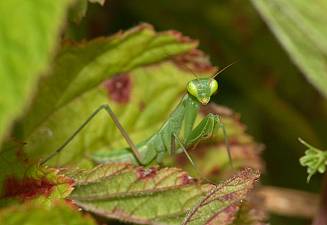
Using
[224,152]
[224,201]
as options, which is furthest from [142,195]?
[224,152]

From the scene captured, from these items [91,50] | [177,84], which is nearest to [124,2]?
[177,84]

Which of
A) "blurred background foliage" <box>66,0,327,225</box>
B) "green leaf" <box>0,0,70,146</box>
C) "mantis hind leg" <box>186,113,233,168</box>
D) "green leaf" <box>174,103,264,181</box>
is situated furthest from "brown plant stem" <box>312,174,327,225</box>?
"green leaf" <box>0,0,70,146</box>

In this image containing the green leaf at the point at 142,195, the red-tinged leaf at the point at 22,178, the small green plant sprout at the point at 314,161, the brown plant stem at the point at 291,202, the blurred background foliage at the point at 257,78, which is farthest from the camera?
the blurred background foliage at the point at 257,78

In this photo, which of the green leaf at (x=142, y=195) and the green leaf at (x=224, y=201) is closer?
the green leaf at (x=224, y=201)

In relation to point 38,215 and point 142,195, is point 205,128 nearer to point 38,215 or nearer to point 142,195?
point 142,195

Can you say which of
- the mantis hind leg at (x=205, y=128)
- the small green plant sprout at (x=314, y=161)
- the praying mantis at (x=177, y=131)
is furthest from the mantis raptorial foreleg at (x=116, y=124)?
the small green plant sprout at (x=314, y=161)

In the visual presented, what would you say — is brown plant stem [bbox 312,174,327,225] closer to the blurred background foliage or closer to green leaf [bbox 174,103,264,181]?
green leaf [bbox 174,103,264,181]

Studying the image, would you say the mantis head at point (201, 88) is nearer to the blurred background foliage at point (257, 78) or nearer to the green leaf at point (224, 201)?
the green leaf at point (224, 201)
